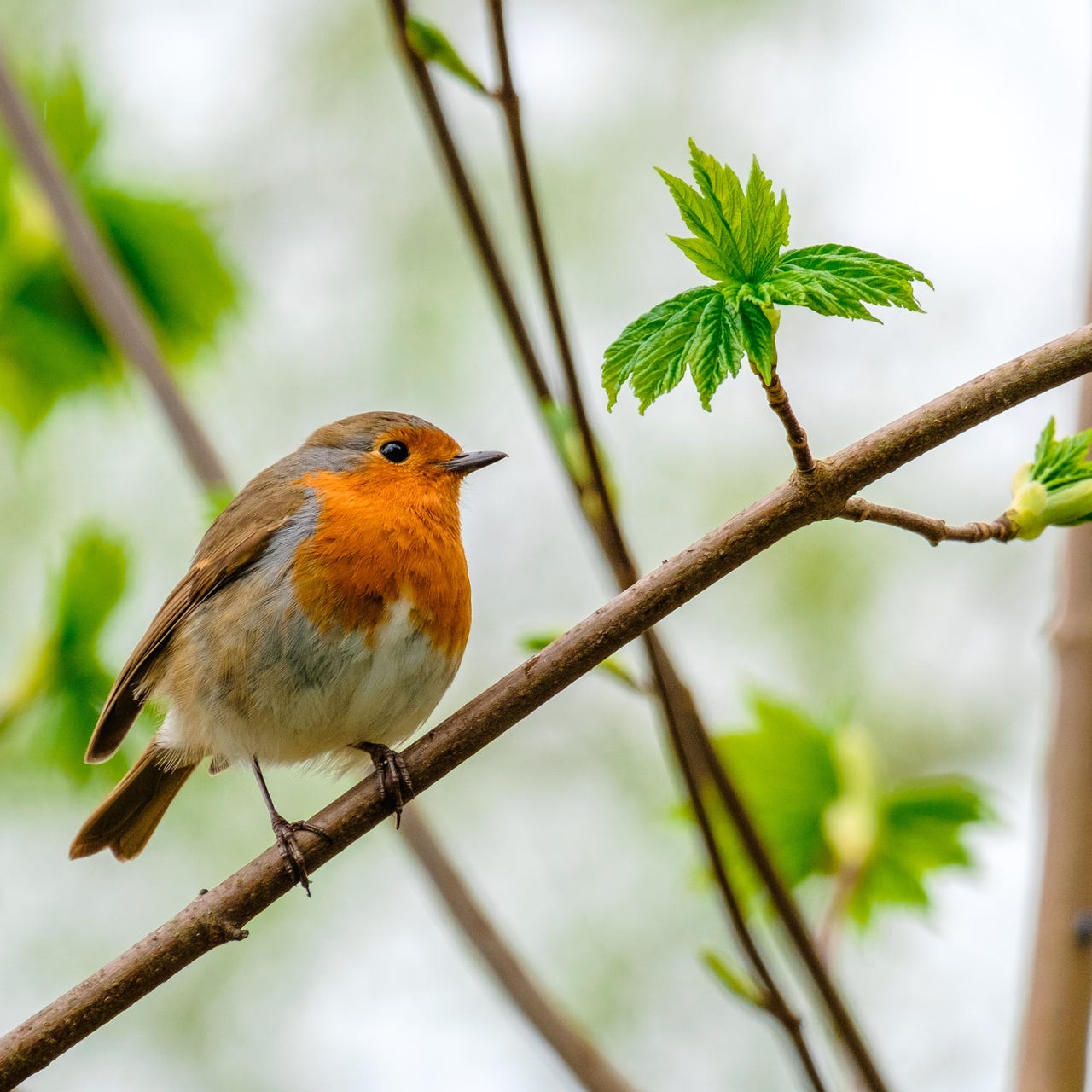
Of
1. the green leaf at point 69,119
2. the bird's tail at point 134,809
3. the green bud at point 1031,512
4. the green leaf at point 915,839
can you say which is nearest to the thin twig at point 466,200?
the green bud at point 1031,512

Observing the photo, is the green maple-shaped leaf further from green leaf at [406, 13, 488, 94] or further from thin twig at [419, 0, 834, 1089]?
green leaf at [406, 13, 488, 94]

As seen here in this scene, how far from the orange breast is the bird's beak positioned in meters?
0.18

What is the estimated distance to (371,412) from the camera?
13.0ft

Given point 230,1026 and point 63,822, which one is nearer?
point 63,822

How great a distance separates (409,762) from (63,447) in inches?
266

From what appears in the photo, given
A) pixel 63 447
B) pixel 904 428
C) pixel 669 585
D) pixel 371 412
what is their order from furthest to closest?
pixel 63 447 < pixel 371 412 < pixel 669 585 < pixel 904 428

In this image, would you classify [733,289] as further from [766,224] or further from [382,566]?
[382,566]

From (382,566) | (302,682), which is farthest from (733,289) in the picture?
(302,682)

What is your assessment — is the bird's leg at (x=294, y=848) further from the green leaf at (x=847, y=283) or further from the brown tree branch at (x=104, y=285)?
the green leaf at (x=847, y=283)

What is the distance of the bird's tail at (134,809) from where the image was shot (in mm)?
3625

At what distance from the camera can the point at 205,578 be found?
11.4 feet

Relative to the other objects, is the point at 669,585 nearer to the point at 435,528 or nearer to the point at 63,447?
the point at 435,528

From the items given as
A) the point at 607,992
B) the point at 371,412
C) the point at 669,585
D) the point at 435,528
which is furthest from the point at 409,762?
the point at 607,992

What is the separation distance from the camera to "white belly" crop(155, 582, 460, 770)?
313 centimetres
